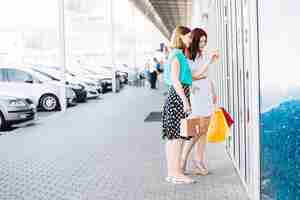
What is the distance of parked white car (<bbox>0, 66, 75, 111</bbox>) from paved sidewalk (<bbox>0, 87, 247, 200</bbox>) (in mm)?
2795

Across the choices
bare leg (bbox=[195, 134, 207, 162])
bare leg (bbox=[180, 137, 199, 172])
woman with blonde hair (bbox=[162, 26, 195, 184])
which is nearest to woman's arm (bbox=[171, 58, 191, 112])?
woman with blonde hair (bbox=[162, 26, 195, 184])

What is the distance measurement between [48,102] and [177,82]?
9.39 metres

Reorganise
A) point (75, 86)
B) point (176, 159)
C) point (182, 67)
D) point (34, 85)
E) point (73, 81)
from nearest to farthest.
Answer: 1. point (182, 67)
2. point (176, 159)
3. point (34, 85)
4. point (75, 86)
5. point (73, 81)

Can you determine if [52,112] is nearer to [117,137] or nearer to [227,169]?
[117,137]

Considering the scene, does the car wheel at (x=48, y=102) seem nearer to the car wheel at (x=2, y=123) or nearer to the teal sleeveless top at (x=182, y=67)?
the car wheel at (x=2, y=123)

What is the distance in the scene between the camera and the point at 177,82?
17.1 ft

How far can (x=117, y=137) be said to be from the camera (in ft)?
29.6

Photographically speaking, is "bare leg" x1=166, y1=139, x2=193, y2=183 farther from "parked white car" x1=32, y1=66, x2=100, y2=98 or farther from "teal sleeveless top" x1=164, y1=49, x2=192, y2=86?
"parked white car" x1=32, y1=66, x2=100, y2=98

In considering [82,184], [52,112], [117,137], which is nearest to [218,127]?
[82,184]

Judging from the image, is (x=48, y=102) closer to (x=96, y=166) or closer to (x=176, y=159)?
(x=96, y=166)

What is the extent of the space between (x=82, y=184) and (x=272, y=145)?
7.77 ft

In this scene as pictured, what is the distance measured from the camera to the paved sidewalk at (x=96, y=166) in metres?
5.09

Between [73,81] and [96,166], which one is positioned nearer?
[96,166]

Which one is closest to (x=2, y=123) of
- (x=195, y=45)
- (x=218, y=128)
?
(x=195, y=45)
